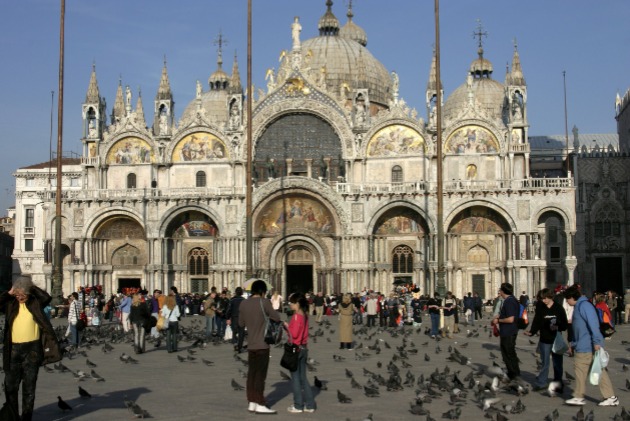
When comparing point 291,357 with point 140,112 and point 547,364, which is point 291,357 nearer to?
point 547,364

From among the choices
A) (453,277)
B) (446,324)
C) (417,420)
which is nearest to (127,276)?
(453,277)

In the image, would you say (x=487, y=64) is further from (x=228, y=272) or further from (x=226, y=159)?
(x=228, y=272)

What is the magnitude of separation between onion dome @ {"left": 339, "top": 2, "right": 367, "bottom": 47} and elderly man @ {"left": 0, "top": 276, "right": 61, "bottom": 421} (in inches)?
2652

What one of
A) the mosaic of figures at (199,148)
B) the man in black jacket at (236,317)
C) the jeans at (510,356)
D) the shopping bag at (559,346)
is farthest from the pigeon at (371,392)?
the mosaic of figures at (199,148)

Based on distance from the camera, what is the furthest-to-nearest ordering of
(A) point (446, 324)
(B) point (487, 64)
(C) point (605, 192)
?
(B) point (487, 64) → (C) point (605, 192) → (A) point (446, 324)

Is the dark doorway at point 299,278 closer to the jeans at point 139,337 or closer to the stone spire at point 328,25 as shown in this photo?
the stone spire at point 328,25

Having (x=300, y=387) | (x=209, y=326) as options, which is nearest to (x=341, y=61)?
(x=209, y=326)

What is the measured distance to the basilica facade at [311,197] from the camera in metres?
54.0

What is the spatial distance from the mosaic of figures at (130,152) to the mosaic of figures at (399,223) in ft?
52.3

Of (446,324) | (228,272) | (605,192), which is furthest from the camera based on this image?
(605,192)

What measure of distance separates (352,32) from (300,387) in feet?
218

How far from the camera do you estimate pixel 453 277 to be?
5481 centimetres

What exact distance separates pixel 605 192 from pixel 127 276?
3527 cm

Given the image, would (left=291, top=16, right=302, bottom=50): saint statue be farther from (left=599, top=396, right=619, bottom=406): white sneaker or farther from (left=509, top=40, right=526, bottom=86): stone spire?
(left=599, top=396, right=619, bottom=406): white sneaker
